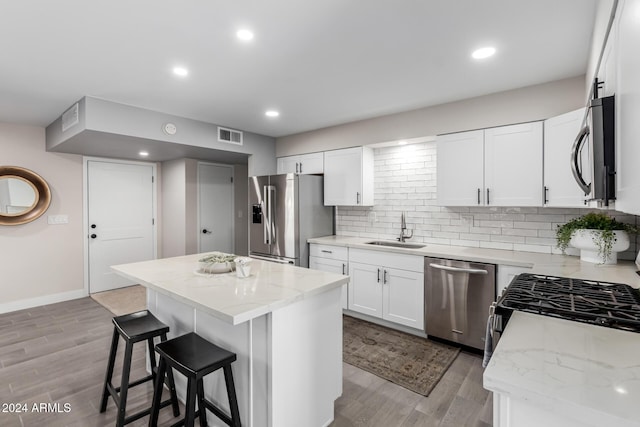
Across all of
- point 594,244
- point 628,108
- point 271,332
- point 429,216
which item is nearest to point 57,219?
point 271,332

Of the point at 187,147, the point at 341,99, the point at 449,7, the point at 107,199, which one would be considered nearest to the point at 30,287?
the point at 107,199

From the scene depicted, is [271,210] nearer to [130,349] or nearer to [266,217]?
[266,217]

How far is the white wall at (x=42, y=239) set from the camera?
4.10 m

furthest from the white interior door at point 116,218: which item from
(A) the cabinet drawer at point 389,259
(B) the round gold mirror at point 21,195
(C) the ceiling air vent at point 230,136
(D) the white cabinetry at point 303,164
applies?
(A) the cabinet drawer at point 389,259

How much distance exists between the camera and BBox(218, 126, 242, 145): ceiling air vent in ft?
13.8

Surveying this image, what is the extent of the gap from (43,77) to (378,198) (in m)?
3.61

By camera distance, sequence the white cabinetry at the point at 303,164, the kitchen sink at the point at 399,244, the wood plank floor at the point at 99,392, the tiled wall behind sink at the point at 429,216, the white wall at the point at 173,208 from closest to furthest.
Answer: the wood plank floor at the point at 99,392
the tiled wall behind sink at the point at 429,216
the kitchen sink at the point at 399,244
the white cabinetry at the point at 303,164
the white wall at the point at 173,208

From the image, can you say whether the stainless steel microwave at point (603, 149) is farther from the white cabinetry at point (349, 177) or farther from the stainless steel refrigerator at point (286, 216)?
the stainless steel refrigerator at point (286, 216)

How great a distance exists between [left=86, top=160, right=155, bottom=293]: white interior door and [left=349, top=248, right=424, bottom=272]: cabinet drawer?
12.6 feet

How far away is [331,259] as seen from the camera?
395 centimetres

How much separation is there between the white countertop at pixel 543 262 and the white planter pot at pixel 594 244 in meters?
0.06

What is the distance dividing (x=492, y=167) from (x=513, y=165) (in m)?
0.18

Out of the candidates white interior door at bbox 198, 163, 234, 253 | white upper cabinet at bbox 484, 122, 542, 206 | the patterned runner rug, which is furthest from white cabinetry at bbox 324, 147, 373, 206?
white interior door at bbox 198, 163, 234, 253

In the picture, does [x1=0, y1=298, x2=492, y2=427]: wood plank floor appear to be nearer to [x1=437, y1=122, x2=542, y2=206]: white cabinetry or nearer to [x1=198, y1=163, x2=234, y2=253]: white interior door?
[x1=437, y1=122, x2=542, y2=206]: white cabinetry
